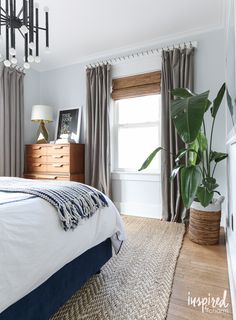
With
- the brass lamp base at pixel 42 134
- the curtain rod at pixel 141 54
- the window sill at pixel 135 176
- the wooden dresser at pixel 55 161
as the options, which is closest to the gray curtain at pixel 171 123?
the curtain rod at pixel 141 54

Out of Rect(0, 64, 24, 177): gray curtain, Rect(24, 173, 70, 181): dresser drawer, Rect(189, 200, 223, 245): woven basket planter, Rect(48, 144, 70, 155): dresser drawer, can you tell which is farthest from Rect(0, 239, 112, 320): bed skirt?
Rect(0, 64, 24, 177): gray curtain

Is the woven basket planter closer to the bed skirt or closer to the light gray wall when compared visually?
the bed skirt

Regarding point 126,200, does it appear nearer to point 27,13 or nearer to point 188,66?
point 188,66

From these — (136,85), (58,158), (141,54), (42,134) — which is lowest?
(58,158)

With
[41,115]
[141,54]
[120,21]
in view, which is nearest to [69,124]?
[41,115]

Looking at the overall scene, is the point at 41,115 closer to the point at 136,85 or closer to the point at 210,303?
the point at 136,85

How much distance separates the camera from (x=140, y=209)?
10.7 ft

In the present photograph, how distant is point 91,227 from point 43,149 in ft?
7.74

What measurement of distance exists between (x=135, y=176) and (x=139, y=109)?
3.48 feet

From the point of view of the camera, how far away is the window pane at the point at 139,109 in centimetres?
326

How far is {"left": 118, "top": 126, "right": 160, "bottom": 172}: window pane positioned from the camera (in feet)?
10.8

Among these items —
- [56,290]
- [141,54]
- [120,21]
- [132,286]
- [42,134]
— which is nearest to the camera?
[56,290]

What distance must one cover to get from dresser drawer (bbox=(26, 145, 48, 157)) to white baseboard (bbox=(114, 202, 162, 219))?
4.75ft

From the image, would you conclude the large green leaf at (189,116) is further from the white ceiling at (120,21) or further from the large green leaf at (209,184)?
the white ceiling at (120,21)
